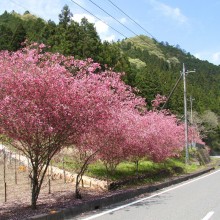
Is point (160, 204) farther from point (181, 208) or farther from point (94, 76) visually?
point (94, 76)

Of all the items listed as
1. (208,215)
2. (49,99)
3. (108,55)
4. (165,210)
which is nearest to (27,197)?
(49,99)

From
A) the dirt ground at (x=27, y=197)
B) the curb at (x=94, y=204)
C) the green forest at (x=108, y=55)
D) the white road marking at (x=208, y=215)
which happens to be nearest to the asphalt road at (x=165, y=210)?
the white road marking at (x=208, y=215)

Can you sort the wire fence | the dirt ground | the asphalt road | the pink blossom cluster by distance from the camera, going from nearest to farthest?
the asphalt road, the pink blossom cluster, the dirt ground, the wire fence

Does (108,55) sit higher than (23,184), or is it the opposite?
→ (108,55)

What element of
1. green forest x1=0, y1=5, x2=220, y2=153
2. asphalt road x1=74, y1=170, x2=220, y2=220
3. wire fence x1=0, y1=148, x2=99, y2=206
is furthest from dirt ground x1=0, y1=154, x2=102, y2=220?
green forest x1=0, y1=5, x2=220, y2=153

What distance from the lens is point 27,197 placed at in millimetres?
13148

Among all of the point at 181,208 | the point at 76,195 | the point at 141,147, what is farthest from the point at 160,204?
the point at 141,147

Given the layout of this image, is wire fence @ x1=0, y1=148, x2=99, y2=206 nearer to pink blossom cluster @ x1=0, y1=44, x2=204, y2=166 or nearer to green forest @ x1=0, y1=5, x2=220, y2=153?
pink blossom cluster @ x1=0, y1=44, x2=204, y2=166

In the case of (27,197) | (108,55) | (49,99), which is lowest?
(27,197)

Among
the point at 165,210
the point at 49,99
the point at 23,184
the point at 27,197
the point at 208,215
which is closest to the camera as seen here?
the point at 208,215

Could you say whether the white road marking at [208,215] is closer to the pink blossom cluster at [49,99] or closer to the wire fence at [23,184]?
the pink blossom cluster at [49,99]

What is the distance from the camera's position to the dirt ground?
9964mm

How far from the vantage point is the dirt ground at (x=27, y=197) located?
9964mm

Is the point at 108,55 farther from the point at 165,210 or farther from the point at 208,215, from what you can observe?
the point at 208,215
